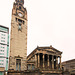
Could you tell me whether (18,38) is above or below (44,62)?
above

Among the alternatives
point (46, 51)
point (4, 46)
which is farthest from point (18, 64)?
point (4, 46)

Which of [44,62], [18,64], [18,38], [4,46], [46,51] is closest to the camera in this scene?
[18,64]

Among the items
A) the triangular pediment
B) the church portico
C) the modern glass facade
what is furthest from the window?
the modern glass facade

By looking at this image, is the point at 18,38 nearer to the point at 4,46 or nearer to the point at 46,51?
the point at 46,51

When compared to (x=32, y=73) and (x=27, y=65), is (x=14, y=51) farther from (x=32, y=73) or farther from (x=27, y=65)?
(x=32, y=73)

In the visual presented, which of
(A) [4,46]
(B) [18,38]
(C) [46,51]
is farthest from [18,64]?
(A) [4,46]

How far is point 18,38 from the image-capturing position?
4138 centimetres

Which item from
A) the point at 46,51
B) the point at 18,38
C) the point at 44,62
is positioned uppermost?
the point at 18,38

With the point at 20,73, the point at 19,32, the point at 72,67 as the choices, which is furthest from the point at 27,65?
the point at 72,67

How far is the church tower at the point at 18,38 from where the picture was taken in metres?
38.9

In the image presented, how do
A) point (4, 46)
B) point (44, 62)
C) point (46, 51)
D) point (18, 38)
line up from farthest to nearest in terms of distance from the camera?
point (4, 46), point (44, 62), point (46, 51), point (18, 38)

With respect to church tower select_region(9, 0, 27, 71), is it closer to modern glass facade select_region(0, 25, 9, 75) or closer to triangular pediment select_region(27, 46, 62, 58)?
triangular pediment select_region(27, 46, 62, 58)

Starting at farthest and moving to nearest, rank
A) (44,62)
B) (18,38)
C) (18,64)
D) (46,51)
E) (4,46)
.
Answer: (4,46) < (44,62) < (46,51) < (18,38) < (18,64)

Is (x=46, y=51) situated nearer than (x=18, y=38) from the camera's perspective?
No
